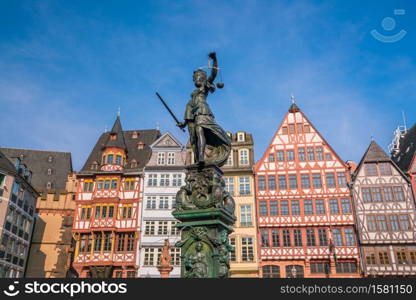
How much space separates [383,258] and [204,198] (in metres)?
28.3

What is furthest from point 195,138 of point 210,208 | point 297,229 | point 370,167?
point 370,167

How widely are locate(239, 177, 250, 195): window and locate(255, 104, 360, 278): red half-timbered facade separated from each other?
3.16 feet

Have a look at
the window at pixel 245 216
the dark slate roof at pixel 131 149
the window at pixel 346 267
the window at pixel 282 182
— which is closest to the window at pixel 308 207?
the window at pixel 282 182

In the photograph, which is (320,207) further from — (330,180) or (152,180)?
(152,180)

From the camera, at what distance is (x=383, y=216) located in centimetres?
3189

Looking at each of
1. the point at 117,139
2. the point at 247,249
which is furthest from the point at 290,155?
the point at 117,139

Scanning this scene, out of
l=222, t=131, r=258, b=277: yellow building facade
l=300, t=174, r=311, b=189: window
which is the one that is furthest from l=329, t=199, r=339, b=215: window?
l=222, t=131, r=258, b=277: yellow building facade

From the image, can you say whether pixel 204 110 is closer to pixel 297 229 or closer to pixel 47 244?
pixel 297 229

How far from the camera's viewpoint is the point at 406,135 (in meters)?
40.4

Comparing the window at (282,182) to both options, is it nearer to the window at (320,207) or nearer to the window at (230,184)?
the window at (320,207)

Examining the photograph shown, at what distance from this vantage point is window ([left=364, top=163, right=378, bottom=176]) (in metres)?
33.5

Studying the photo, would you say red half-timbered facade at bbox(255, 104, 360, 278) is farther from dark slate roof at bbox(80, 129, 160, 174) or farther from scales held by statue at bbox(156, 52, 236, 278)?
scales held by statue at bbox(156, 52, 236, 278)

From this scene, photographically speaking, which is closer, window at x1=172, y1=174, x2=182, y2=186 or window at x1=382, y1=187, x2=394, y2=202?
window at x1=382, y1=187, x2=394, y2=202

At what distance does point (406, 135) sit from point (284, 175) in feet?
52.3
